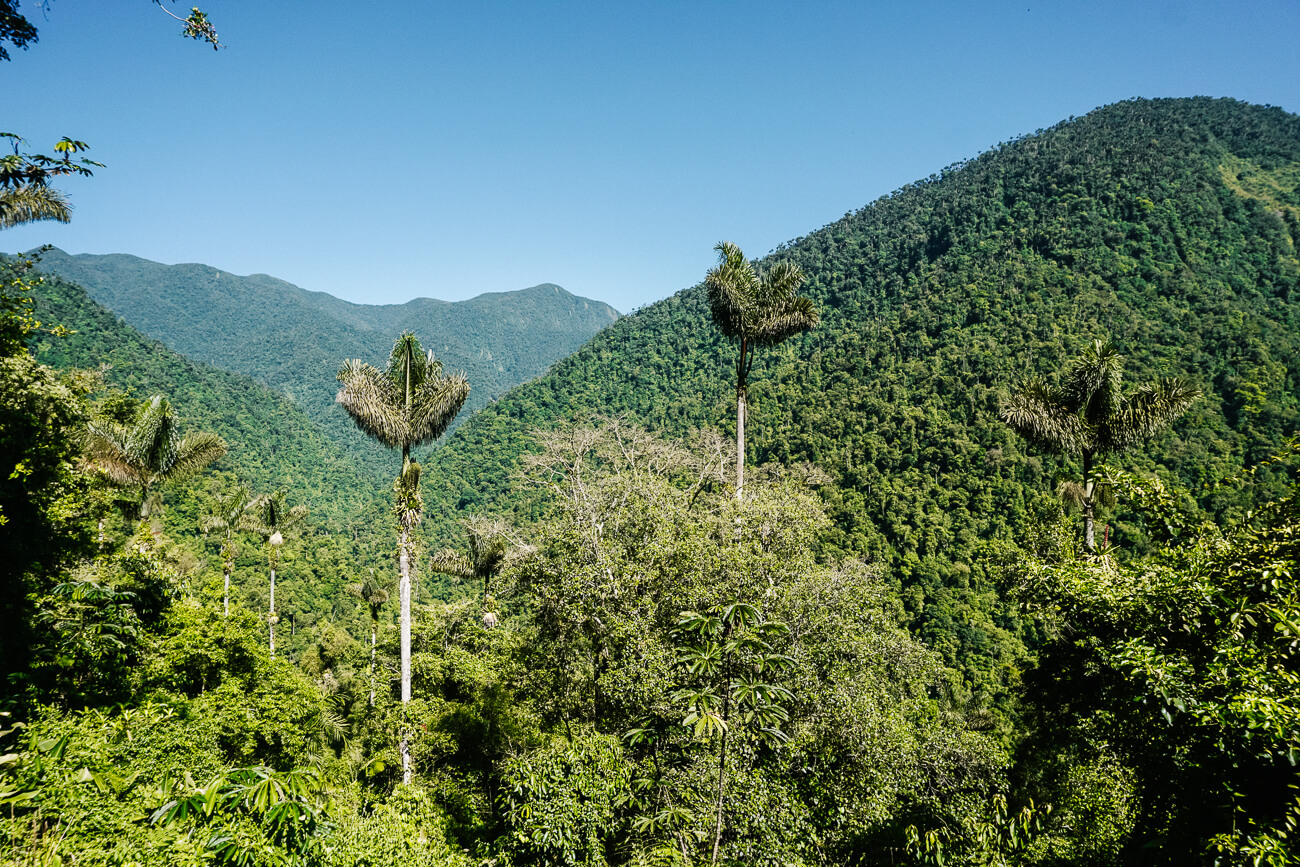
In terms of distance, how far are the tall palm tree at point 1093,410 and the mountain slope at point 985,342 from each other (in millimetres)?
6135

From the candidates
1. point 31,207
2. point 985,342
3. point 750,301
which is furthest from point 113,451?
point 985,342

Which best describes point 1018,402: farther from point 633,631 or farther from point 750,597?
point 633,631

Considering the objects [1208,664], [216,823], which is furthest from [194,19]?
[1208,664]

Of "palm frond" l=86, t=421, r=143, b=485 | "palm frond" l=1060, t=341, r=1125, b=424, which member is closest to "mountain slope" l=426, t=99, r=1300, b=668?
"palm frond" l=1060, t=341, r=1125, b=424

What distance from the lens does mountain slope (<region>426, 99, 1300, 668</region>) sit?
39.1 meters

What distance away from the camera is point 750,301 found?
1568cm

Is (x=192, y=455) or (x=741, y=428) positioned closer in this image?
(x=741, y=428)

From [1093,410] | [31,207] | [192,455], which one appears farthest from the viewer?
[192,455]

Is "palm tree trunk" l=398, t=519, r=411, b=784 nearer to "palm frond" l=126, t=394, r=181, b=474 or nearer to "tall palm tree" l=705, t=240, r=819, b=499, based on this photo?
"tall palm tree" l=705, t=240, r=819, b=499

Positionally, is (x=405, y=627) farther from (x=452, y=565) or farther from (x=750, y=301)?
(x=452, y=565)

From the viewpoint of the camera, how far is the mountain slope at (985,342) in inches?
1538

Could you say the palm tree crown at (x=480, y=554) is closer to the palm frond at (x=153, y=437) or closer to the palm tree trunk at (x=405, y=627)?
the palm tree trunk at (x=405, y=627)

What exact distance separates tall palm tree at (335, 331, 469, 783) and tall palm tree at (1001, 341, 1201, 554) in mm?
13861

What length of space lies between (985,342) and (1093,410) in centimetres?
4801
